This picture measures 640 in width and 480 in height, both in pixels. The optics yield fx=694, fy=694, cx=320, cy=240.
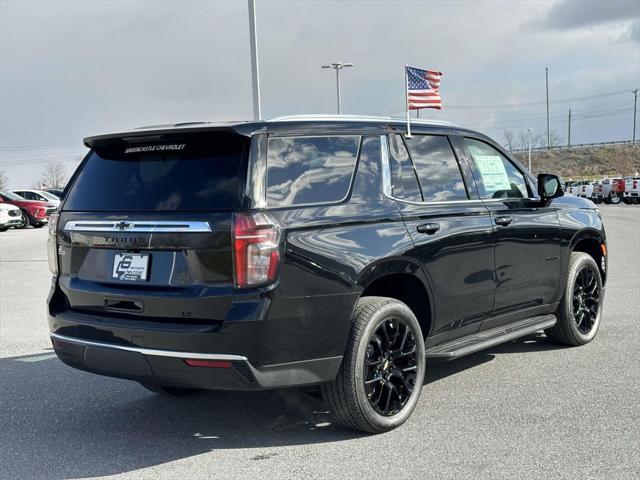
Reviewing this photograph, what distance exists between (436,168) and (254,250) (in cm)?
185

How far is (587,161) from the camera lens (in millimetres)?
Answer: 117750

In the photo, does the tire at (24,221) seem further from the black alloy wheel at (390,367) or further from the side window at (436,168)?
the black alloy wheel at (390,367)

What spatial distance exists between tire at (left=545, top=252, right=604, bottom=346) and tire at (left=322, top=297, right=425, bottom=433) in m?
2.21

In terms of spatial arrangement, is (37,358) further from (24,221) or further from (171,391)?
(24,221)

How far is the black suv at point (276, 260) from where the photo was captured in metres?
3.71

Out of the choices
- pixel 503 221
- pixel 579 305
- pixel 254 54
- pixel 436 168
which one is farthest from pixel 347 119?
pixel 254 54

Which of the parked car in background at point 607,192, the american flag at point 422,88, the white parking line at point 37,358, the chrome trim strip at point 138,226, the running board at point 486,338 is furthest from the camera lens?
the parked car in background at point 607,192

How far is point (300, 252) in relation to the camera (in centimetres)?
382

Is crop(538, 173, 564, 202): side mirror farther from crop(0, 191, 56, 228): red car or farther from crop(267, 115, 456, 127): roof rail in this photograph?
crop(0, 191, 56, 228): red car

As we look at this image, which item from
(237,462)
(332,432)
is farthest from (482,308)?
(237,462)

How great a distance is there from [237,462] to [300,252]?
1.25m

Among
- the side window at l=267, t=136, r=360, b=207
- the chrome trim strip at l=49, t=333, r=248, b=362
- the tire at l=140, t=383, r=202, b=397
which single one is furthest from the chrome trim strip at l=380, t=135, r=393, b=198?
the tire at l=140, t=383, r=202, b=397

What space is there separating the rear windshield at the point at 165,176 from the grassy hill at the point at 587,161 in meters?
113

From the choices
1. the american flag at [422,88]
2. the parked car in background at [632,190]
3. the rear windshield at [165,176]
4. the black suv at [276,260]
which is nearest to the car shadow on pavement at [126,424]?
the black suv at [276,260]
